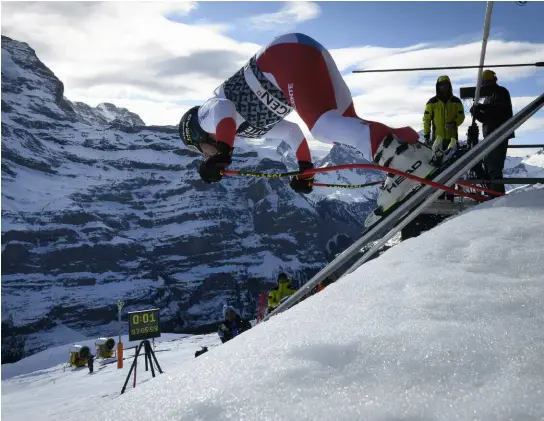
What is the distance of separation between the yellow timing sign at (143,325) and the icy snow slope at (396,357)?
12177mm

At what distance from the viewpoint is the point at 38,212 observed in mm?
171500

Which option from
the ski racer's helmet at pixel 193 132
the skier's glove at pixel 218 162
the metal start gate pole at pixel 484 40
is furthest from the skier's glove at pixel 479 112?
the skier's glove at pixel 218 162

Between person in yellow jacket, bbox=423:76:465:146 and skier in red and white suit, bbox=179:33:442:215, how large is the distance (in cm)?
391

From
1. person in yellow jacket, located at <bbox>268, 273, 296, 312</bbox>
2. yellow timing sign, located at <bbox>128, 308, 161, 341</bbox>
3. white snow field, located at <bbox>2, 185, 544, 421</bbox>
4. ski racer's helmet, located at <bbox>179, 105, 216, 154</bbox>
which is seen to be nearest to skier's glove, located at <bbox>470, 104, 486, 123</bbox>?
ski racer's helmet, located at <bbox>179, 105, 216, 154</bbox>

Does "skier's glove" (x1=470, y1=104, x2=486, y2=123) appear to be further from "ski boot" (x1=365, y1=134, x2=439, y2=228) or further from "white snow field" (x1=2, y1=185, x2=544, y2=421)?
"white snow field" (x1=2, y1=185, x2=544, y2=421)

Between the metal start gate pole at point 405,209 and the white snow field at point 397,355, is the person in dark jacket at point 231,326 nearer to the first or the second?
the metal start gate pole at point 405,209

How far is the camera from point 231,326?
959 cm

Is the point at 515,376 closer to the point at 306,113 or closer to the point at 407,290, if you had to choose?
the point at 407,290

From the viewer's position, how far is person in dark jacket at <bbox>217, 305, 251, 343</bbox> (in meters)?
9.45

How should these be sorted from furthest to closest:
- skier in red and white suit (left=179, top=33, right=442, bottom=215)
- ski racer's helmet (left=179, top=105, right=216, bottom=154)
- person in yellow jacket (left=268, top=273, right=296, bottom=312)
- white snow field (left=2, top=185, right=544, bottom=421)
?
person in yellow jacket (left=268, top=273, right=296, bottom=312), ski racer's helmet (left=179, top=105, right=216, bottom=154), skier in red and white suit (left=179, top=33, right=442, bottom=215), white snow field (left=2, top=185, right=544, bottom=421)

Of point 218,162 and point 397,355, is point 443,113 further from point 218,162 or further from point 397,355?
point 397,355

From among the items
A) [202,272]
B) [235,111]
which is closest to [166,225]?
[202,272]

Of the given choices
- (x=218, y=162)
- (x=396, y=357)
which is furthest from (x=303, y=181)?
(x=396, y=357)

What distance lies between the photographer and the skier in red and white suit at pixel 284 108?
139 inches
